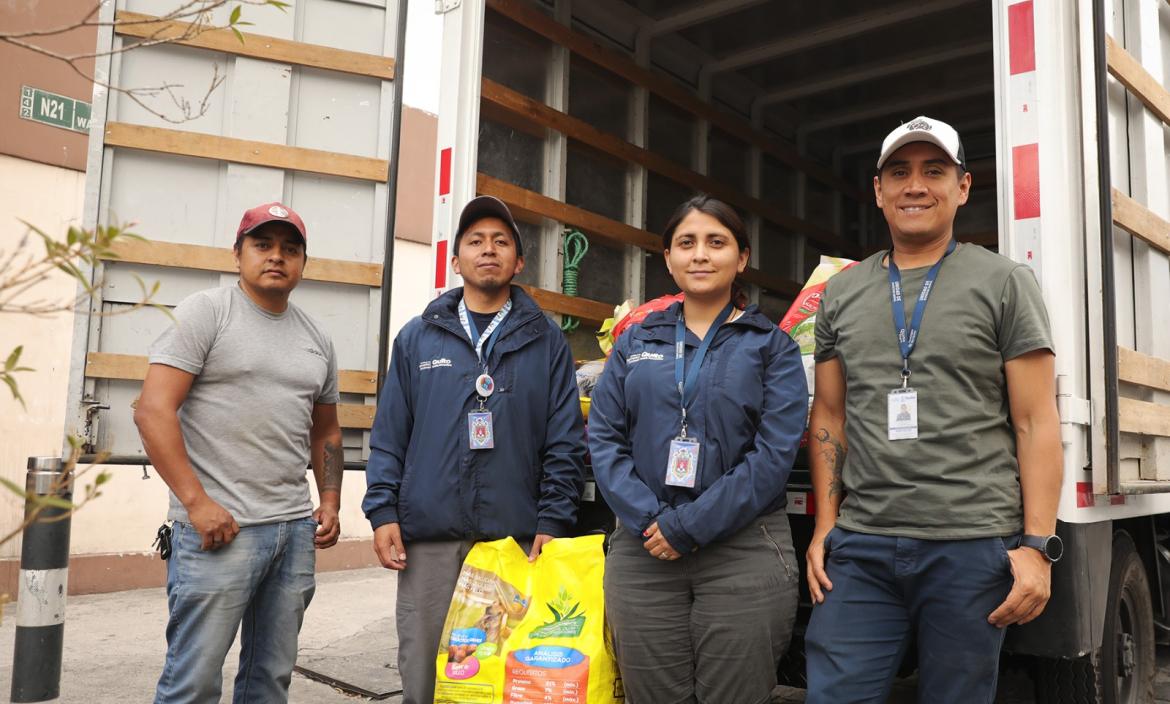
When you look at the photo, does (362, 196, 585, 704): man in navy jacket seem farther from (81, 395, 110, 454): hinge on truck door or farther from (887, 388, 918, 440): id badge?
(81, 395, 110, 454): hinge on truck door

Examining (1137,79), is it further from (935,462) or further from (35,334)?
(35,334)

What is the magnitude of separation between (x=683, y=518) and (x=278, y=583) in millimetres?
1282

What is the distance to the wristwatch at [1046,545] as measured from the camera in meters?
2.16

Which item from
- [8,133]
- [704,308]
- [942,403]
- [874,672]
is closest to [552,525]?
[704,308]

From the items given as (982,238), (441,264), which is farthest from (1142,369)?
(982,238)

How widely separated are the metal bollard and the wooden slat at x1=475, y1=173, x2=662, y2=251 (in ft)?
5.94

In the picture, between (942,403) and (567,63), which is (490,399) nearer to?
(942,403)

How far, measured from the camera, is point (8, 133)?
599 centimetres

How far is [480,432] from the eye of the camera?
2760 mm

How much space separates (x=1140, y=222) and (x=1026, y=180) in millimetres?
547

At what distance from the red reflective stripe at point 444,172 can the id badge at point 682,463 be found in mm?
1630

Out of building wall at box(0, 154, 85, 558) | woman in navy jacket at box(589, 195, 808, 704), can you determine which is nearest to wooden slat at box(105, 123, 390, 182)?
woman in navy jacket at box(589, 195, 808, 704)

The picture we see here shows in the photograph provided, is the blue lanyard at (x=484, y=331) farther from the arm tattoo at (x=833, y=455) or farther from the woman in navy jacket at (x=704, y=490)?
the arm tattoo at (x=833, y=455)

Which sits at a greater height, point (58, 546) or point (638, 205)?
point (638, 205)
